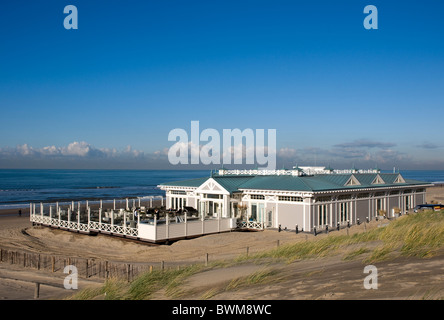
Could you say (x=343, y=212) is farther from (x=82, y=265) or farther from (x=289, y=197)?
(x=82, y=265)

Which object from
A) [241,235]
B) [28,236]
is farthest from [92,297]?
[28,236]

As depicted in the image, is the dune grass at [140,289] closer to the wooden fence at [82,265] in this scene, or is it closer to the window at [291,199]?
the wooden fence at [82,265]

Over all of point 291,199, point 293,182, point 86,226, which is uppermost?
point 293,182

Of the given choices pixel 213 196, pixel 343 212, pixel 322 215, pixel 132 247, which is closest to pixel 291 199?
pixel 322 215

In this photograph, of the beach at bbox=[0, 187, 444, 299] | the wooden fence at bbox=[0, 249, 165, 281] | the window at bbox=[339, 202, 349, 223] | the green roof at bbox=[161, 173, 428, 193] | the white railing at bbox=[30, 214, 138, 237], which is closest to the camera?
the wooden fence at bbox=[0, 249, 165, 281]

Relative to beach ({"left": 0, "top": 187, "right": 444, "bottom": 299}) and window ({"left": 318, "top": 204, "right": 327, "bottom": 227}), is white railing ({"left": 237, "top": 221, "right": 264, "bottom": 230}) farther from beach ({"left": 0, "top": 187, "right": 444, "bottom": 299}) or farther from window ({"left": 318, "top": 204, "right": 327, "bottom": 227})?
window ({"left": 318, "top": 204, "right": 327, "bottom": 227})

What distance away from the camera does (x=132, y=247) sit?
25.2 meters

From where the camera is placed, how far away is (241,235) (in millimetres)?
27234

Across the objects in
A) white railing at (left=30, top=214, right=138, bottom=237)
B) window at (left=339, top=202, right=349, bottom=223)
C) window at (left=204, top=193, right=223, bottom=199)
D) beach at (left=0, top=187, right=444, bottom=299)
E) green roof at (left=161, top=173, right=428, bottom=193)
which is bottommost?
beach at (left=0, top=187, right=444, bottom=299)

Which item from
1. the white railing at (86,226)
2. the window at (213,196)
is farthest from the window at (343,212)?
A: the white railing at (86,226)

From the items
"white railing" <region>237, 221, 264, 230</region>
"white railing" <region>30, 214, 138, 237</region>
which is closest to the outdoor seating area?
"white railing" <region>30, 214, 138, 237</region>

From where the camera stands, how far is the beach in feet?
67.4

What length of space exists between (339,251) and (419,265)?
418 cm
